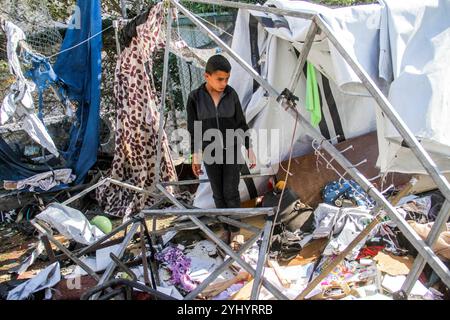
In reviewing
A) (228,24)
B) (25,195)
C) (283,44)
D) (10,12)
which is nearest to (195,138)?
(283,44)

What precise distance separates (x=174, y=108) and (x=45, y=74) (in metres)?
2.02

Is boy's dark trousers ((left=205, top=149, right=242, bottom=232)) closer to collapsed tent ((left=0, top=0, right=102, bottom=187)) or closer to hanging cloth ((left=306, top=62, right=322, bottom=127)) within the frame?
hanging cloth ((left=306, top=62, right=322, bottom=127))

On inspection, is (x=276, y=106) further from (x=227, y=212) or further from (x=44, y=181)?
(x=44, y=181)

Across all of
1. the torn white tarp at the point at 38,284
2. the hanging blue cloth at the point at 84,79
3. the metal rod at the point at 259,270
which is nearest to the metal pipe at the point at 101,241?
the torn white tarp at the point at 38,284

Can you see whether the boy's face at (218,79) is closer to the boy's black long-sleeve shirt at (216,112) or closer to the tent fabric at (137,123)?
the boy's black long-sleeve shirt at (216,112)

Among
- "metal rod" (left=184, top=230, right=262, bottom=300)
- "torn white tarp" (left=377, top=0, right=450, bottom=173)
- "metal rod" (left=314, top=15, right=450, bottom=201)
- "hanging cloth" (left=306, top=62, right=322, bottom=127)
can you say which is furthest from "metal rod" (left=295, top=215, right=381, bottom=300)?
"hanging cloth" (left=306, top=62, right=322, bottom=127)

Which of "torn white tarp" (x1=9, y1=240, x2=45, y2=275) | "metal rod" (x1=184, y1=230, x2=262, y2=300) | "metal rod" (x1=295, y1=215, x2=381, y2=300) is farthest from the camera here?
"torn white tarp" (x1=9, y1=240, x2=45, y2=275)

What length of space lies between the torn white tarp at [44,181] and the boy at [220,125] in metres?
2.24

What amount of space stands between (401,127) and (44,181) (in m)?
4.58

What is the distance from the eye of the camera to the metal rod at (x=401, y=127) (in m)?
1.67

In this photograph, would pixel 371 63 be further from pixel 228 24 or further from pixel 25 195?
pixel 25 195

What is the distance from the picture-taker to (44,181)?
4957 millimetres

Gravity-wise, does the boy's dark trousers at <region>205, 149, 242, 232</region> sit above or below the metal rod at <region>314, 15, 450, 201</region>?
below

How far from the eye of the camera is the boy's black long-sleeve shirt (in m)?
3.41
